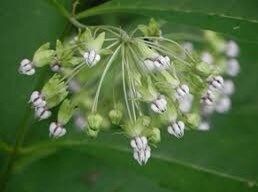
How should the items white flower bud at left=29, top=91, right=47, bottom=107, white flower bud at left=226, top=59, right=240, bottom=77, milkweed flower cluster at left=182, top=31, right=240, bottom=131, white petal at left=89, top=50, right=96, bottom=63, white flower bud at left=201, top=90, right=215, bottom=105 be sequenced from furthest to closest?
white flower bud at left=226, top=59, right=240, bottom=77
milkweed flower cluster at left=182, top=31, right=240, bottom=131
white flower bud at left=201, top=90, right=215, bottom=105
white flower bud at left=29, top=91, right=47, bottom=107
white petal at left=89, top=50, right=96, bottom=63

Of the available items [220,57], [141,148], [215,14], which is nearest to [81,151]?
[141,148]

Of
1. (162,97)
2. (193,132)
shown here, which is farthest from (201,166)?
(162,97)

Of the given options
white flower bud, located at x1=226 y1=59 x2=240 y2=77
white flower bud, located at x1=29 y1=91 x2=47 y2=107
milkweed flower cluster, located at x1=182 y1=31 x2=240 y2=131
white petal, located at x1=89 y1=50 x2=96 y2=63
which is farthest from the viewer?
white flower bud, located at x1=226 y1=59 x2=240 y2=77

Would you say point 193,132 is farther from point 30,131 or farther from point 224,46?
point 224,46

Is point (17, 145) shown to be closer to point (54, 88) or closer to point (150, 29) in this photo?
point (54, 88)

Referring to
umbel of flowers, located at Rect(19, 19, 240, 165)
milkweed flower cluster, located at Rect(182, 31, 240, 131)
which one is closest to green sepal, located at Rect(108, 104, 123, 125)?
umbel of flowers, located at Rect(19, 19, 240, 165)

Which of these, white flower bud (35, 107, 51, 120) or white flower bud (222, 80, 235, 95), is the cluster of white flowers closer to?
white flower bud (35, 107, 51, 120)

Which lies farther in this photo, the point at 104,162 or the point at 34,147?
the point at 104,162
